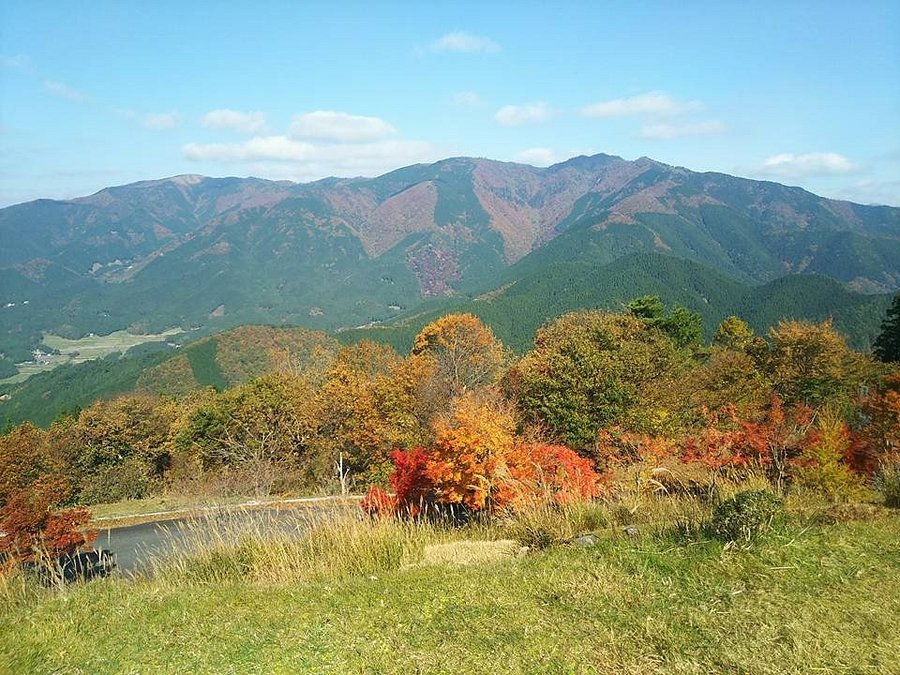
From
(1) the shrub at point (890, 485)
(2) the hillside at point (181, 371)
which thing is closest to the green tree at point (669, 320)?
(1) the shrub at point (890, 485)

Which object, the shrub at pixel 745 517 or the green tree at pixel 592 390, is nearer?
the shrub at pixel 745 517

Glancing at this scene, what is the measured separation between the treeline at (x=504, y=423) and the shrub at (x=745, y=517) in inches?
85.4

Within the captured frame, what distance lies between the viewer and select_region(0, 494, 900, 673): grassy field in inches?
133

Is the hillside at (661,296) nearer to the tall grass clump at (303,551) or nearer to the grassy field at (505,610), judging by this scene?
the tall grass clump at (303,551)

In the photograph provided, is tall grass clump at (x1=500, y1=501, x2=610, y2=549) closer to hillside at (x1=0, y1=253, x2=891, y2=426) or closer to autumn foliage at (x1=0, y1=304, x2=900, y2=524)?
autumn foliage at (x1=0, y1=304, x2=900, y2=524)

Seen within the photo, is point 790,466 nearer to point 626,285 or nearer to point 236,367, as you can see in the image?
point 236,367

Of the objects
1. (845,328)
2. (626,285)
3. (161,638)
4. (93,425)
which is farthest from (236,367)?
(845,328)

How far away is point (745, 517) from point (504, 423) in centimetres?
1258

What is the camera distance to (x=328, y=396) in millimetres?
36594

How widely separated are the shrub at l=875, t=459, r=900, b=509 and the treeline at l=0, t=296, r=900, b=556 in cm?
36

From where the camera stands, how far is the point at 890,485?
652 centimetres

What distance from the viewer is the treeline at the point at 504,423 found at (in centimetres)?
1288

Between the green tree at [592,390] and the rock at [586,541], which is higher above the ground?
the rock at [586,541]

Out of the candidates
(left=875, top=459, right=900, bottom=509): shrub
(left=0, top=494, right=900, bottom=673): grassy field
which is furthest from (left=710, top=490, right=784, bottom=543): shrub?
(left=875, top=459, right=900, bottom=509): shrub
